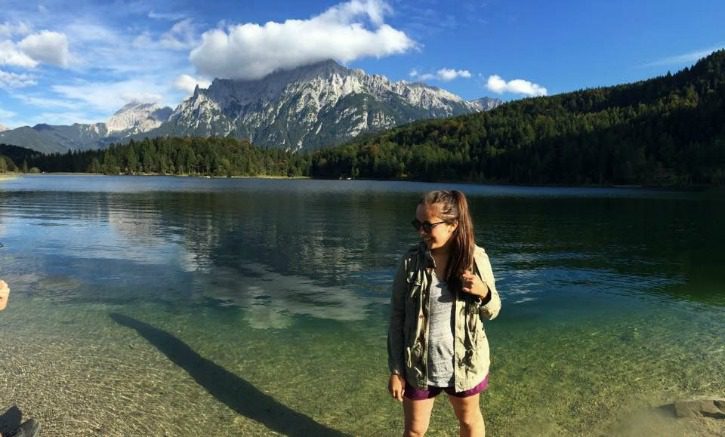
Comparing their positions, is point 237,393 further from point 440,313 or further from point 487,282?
point 487,282

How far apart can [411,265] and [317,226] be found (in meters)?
39.8

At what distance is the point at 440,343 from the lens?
540 centimetres

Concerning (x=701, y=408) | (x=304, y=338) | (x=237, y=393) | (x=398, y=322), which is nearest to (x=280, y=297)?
(x=304, y=338)

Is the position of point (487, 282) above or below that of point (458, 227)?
below

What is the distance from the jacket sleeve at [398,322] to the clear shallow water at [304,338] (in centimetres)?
384

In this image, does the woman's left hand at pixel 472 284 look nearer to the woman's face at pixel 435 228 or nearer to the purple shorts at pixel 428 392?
the woman's face at pixel 435 228

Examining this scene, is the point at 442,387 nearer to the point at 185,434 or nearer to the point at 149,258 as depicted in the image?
the point at 185,434

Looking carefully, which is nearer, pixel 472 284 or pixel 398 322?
pixel 472 284

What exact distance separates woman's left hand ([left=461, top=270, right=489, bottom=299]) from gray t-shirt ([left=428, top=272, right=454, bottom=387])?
0.37m

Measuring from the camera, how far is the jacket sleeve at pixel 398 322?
543cm

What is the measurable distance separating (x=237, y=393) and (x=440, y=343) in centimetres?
636

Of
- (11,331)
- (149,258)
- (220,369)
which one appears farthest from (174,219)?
(220,369)

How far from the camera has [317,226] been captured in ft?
147

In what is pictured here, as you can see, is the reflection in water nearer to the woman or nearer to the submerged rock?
the submerged rock
